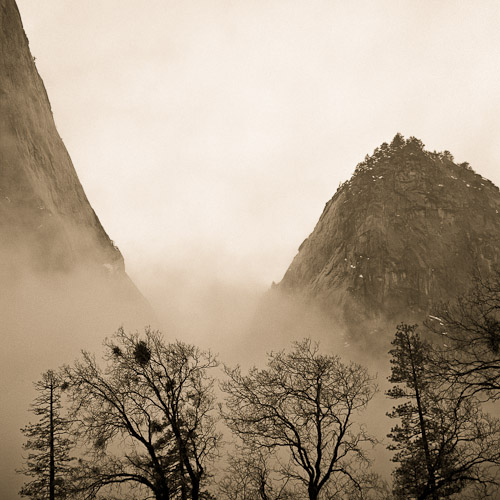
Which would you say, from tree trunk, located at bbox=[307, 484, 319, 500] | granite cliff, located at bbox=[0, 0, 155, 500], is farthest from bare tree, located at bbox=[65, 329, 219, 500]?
granite cliff, located at bbox=[0, 0, 155, 500]

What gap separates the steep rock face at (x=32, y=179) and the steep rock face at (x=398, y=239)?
56.0m

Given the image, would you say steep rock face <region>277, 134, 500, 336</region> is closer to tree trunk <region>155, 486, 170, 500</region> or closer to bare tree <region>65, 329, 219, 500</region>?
bare tree <region>65, 329, 219, 500</region>

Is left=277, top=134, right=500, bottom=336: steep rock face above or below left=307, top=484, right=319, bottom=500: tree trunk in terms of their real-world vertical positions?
above

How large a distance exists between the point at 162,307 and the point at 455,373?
5961 inches

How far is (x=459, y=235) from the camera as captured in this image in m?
A: 103

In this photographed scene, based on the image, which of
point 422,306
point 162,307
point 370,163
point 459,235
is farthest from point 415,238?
point 162,307

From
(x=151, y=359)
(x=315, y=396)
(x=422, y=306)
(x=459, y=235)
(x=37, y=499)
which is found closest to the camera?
(x=315, y=396)

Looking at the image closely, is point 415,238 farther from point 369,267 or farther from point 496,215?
point 496,215

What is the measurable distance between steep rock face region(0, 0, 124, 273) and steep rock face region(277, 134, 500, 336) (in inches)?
2203

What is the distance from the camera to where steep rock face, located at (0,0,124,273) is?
57.9 metres

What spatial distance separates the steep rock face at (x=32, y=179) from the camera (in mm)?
57875

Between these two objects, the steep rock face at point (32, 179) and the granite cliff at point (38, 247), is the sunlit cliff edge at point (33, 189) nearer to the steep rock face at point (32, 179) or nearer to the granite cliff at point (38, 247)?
the steep rock face at point (32, 179)

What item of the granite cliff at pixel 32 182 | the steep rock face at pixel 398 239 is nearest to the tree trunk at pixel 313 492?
the granite cliff at pixel 32 182

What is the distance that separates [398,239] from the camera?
337ft
